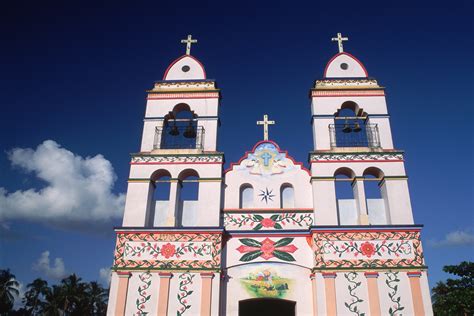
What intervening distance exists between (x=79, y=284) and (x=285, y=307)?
29281 millimetres

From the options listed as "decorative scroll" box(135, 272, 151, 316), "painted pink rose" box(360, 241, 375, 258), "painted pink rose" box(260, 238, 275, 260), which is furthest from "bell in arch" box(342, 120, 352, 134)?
"decorative scroll" box(135, 272, 151, 316)

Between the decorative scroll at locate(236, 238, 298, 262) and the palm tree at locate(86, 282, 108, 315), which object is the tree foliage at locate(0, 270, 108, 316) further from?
the decorative scroll at locate(236, 238, 298, 262)

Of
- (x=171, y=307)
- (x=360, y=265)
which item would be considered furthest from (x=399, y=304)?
(x=171, y=307)

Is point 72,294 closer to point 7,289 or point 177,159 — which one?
point 7,289

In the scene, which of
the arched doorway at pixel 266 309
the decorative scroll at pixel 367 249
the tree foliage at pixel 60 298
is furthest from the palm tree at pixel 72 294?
the decorative scroll at pixel 367 249

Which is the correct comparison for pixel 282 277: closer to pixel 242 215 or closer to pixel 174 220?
pixel 242 215

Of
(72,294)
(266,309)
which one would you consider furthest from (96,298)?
(266,309)

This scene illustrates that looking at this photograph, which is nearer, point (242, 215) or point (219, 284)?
point (219, 284)

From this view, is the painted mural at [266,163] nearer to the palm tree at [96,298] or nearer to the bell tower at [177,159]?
the bell tower at [177,159]

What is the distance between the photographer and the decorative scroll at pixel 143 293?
12.8 meters

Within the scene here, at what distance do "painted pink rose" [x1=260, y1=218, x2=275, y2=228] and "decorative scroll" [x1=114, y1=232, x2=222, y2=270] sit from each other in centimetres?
166

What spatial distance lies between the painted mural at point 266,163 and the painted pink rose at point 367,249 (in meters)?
3.77

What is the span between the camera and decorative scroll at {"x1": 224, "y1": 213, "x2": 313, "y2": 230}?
14242 mm

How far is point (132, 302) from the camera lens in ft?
42.4
